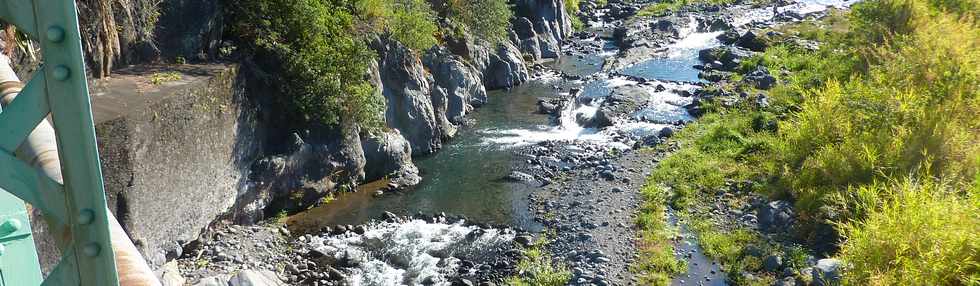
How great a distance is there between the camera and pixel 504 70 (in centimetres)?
3256

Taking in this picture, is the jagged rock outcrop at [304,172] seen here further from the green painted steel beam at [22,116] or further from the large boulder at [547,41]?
the large boulder at [547,41]

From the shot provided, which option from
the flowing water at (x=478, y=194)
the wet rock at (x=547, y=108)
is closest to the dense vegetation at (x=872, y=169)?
the flowing water at (x=478, y=194)

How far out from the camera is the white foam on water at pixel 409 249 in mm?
15234

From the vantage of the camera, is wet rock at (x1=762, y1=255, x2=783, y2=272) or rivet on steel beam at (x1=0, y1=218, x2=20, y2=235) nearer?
rivet on steel beam at (x1=0, y1=218, x2=20, y2=235)

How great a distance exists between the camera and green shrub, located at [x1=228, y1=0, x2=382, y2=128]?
1770cm

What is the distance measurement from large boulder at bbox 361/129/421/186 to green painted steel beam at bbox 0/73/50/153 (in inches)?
734

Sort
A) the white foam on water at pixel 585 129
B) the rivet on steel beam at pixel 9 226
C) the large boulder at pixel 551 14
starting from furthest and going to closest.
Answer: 1. the large boulder at pixel 551 14
2. the white foam on water at pixel 585 129
3. the rivet on steel beam at pixel 9 226

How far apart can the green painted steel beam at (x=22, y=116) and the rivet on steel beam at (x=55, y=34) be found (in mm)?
123

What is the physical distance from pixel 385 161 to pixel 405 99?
3.15 metres

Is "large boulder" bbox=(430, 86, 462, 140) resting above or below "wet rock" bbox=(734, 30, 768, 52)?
below

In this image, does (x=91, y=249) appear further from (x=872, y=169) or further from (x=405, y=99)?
(x=405, y=99)

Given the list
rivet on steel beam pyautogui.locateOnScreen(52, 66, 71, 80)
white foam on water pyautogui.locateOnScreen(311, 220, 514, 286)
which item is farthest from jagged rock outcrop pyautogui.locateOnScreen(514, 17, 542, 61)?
rivet on steel beam pyautogui.locateOnScreen(52, 66, 71, 80)

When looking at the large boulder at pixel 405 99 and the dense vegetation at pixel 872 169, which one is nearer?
the dense vegetation at pixel 872 169

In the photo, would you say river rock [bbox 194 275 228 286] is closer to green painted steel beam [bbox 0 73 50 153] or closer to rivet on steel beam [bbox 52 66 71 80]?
green painted steel beam [bbox 0 73 50 153]
